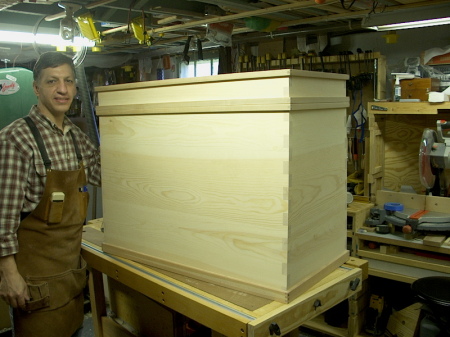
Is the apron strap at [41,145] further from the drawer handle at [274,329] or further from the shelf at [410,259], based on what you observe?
the shelf at [410,259]

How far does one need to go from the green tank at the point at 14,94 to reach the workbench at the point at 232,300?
4.89 ft

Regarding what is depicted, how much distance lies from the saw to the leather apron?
6.19 ft

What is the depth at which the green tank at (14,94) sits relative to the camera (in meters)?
2.72

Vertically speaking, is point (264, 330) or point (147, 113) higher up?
point (147, 113)

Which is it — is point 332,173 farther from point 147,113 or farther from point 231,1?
point 231,1

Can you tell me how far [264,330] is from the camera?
1.16 m

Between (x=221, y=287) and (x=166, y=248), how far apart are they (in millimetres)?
258

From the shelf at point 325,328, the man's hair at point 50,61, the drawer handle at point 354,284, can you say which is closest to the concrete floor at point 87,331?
the shelf at point 325,328

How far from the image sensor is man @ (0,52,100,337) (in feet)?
5.18

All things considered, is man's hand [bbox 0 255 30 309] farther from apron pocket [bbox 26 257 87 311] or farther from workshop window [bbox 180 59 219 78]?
workshop window [bbox 180 59 219 78]

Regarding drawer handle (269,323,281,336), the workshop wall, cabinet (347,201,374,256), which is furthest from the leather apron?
the workshop wall

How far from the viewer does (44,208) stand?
1.64m

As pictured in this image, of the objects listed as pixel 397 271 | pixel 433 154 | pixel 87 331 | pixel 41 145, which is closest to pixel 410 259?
pixel 397 271

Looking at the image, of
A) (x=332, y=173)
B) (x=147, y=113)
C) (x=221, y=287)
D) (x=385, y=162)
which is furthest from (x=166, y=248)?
(x=385, y=162)
